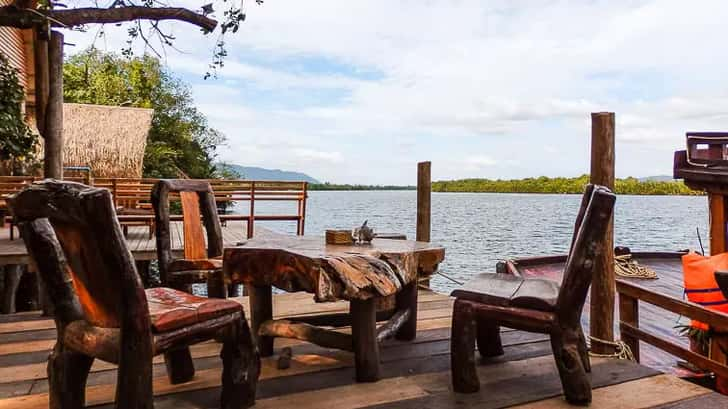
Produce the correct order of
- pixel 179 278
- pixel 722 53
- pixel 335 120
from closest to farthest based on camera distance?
pixel 179 278 < pixel 722 53 < pixel 335 120

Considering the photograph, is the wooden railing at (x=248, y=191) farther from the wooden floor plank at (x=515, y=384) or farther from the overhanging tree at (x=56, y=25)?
the wooden floor plank at (x=515, y=384)

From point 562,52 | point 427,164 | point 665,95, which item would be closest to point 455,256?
point 562,52

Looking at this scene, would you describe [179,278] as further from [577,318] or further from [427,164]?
[427,164]

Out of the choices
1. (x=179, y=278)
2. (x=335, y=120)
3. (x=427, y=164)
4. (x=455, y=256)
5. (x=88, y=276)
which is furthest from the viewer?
(x=335, y=120)

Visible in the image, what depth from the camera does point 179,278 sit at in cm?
297

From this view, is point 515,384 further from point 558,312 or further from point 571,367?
point 558,312

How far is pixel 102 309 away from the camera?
1768mm

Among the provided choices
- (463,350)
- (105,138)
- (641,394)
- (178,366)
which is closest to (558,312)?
(463,350)

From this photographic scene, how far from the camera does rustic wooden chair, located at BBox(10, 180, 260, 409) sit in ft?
5.21

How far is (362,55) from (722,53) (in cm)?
1260

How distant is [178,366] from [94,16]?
143 inches

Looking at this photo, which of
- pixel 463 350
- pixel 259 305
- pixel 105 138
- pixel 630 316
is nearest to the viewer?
pixel 463 350

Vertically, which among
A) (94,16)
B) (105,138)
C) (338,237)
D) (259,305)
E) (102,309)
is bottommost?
(259,305)

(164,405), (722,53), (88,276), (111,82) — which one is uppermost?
(111,82)
